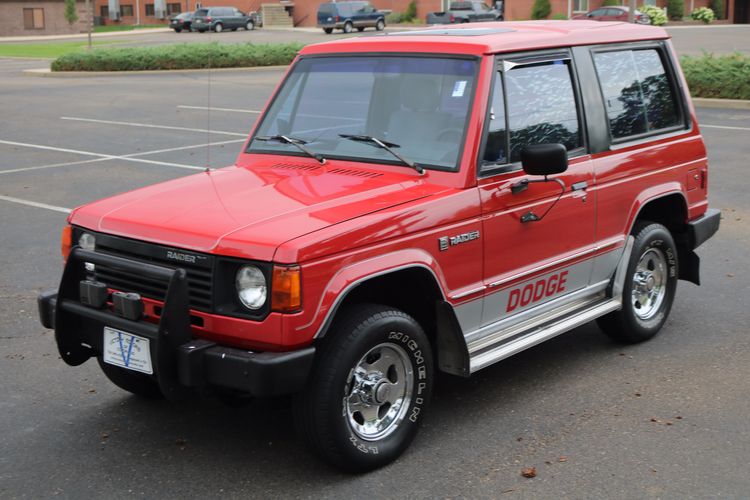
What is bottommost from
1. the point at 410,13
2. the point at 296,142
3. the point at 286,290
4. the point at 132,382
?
the point at 132,382

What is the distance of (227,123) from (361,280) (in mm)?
15177

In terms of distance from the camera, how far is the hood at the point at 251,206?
4285mm

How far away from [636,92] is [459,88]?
1.67 metres

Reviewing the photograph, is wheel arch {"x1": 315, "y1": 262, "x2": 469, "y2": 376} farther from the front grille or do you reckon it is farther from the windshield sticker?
the windshield sticker

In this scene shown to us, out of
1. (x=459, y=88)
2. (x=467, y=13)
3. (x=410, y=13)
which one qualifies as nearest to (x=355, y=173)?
(x=459, y=88)

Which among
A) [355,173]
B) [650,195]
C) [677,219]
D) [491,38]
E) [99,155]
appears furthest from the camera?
[99,155]

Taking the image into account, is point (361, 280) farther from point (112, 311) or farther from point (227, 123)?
point (227, 123)

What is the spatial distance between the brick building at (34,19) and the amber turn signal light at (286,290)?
241 ft

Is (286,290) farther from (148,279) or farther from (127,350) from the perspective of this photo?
(127,350)

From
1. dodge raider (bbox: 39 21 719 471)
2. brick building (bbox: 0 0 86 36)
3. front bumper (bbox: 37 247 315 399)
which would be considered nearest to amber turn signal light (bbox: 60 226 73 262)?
dodge raider (bbox: 39 21 719 471)

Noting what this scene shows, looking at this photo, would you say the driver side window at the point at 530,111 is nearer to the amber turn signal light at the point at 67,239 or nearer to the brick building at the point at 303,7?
the amber turn signal light at the point at 67,239

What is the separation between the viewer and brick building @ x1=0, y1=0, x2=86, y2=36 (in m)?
71.3

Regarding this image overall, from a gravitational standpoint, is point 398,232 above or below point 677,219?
above

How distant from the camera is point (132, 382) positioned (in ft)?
17.5
